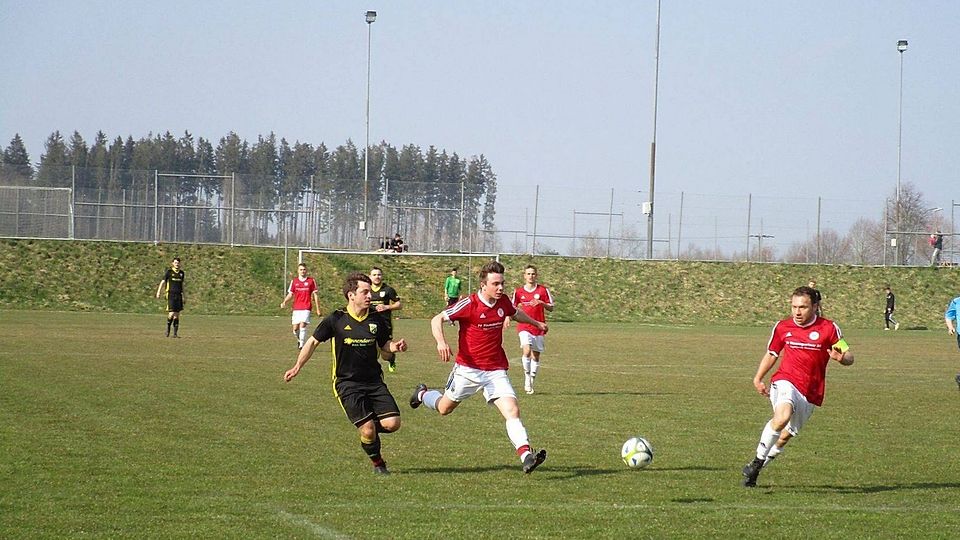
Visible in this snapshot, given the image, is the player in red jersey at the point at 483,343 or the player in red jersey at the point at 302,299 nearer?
the player in red jersey at the point at 483,343

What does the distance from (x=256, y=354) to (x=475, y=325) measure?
598 inches

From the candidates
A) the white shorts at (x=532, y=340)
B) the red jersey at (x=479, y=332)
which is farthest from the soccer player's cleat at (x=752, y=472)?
the white shorts at (x=532, y=340)

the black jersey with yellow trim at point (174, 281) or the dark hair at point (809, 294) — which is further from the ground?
the dark hair at point (809, 294)

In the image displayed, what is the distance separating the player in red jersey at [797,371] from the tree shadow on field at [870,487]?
1.36ft

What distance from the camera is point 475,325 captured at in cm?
1132

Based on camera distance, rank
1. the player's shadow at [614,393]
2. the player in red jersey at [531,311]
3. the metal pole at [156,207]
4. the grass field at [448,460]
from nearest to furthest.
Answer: the grass field at [448,460], the player's shadow at [614,393], the player in red jersey at [531,311], the metal pole at [156,207]

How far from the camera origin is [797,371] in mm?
10109

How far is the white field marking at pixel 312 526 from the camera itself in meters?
7.65

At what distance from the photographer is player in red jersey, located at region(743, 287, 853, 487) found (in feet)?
32.7

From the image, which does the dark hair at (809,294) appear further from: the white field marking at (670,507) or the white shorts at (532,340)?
the white shorts at (532,340)

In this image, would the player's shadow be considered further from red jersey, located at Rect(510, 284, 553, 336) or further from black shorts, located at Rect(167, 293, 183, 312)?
black shorts, located at Rect(167, 293, 183, 312)

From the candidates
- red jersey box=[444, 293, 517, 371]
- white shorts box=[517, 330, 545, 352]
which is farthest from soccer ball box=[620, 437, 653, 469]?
white shorts box=[517, 330, 545, 352]

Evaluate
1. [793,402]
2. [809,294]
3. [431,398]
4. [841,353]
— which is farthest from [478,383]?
[841,353]

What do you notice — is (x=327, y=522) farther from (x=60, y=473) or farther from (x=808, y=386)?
(x=808, y=386)
